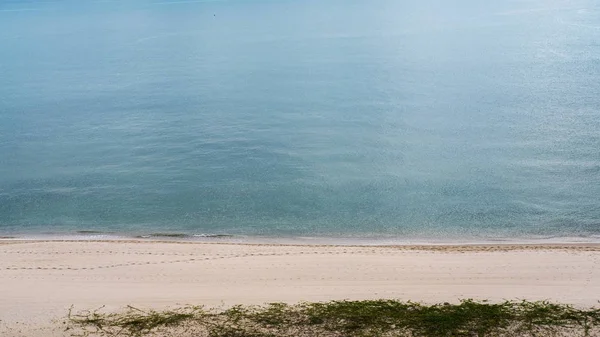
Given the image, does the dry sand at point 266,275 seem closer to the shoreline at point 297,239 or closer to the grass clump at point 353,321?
the grass clump at point 353,321

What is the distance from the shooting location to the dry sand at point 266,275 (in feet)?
37.4

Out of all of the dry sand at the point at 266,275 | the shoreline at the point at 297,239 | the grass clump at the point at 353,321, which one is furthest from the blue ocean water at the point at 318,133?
the grass clump at the point at 353,321

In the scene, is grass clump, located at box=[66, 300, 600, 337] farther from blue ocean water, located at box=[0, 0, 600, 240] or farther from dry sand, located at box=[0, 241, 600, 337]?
blue ocean water, located at box=[0, 0, 600, 240]

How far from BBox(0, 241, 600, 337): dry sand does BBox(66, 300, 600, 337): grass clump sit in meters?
0.36

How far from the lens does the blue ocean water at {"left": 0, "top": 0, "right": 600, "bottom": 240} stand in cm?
1666

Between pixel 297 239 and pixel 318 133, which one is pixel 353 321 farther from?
pixel 318 133

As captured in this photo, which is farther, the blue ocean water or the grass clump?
the blue ocean water

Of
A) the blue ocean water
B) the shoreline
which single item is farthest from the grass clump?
the blue ocean water

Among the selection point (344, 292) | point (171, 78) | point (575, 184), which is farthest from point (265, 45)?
point (344, 292)

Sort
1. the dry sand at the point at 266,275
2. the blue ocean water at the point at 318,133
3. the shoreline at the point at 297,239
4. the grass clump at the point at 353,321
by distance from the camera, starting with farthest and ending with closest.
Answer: the blue ocean water at the point at 318,133 < the shoreline at the point at 297,239 < the dry sand at the point at 266,275 < the grass clump at the point at 353,321

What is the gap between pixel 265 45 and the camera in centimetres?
3700

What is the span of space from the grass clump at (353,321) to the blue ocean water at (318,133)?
4.96 meters

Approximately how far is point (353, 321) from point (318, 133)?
1192cm

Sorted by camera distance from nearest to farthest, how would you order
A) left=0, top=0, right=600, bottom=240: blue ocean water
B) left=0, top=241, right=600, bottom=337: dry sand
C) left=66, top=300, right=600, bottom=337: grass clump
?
left=66, top=300, right=600, bottom=337: grass clump, left=0, top=241, right=600, bottom=337: dry sand, left=0, top=0, right=600, bottom=240: blue ocean water
